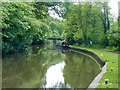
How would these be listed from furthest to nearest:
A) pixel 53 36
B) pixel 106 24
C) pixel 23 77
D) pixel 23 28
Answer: pixel 53 36 < pixel 106 24 < pixel 23 28 < pixel 23 77

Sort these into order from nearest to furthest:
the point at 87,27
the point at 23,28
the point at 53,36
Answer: the point at 23,28
the point at 87,27
the point at 53,36

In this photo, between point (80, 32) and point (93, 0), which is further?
point (80, 32)

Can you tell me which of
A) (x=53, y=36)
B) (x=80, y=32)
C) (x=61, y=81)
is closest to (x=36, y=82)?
(x=61, y=81)

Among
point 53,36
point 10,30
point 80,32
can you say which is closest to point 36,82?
point 10,30

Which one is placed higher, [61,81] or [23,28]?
[23,28]

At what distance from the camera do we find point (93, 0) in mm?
33344

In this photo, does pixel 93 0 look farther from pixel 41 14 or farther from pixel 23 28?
pixel 23 28

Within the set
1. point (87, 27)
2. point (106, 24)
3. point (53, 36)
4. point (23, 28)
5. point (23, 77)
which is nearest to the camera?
point (23, 77)

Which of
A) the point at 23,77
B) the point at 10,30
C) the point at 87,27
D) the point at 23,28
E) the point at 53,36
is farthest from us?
the point at 53,36

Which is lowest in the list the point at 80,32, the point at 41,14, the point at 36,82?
the point at 36,82

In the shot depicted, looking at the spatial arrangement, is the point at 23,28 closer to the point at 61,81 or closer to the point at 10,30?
the point at 10,30

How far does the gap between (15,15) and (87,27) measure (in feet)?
42.7

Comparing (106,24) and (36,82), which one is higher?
(106,24)

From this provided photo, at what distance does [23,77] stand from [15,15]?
11082 millimetres
